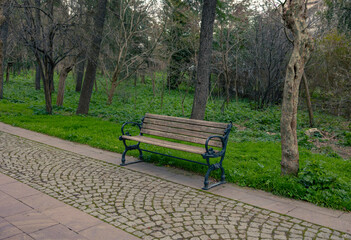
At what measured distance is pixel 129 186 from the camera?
5.28 metres

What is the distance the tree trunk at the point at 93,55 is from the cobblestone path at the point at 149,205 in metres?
7.88

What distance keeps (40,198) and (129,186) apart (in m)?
1.38

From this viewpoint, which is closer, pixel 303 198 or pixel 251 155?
pixel 303 198

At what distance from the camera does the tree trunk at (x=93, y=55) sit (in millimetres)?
13734

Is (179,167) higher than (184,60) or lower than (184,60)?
lower

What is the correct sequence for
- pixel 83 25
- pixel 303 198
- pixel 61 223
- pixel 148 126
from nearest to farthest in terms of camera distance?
pixel 61 223, pixel 303 198, pixel 148 126, pixel 83 25

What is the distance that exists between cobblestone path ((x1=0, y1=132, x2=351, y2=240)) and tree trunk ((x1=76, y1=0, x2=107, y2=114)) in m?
7.88

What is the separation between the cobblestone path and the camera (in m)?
3.71

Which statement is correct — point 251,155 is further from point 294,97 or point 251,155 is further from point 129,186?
point 129,186

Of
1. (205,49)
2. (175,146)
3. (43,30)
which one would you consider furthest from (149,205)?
(43,30)

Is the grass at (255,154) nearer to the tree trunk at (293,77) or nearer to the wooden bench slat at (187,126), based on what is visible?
the tree trunk at (293,77)

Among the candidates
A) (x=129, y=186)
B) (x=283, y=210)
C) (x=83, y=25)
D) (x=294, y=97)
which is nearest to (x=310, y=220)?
(x=283, y=210)

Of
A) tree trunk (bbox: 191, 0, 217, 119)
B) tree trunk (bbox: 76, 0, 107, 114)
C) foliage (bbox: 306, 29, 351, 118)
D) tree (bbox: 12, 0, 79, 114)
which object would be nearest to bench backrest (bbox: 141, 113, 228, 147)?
tree trunk (bbox: 191, 0, 217, 119)

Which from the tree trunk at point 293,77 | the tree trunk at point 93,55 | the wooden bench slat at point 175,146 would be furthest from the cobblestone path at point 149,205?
the tree trunk at point 93,55
